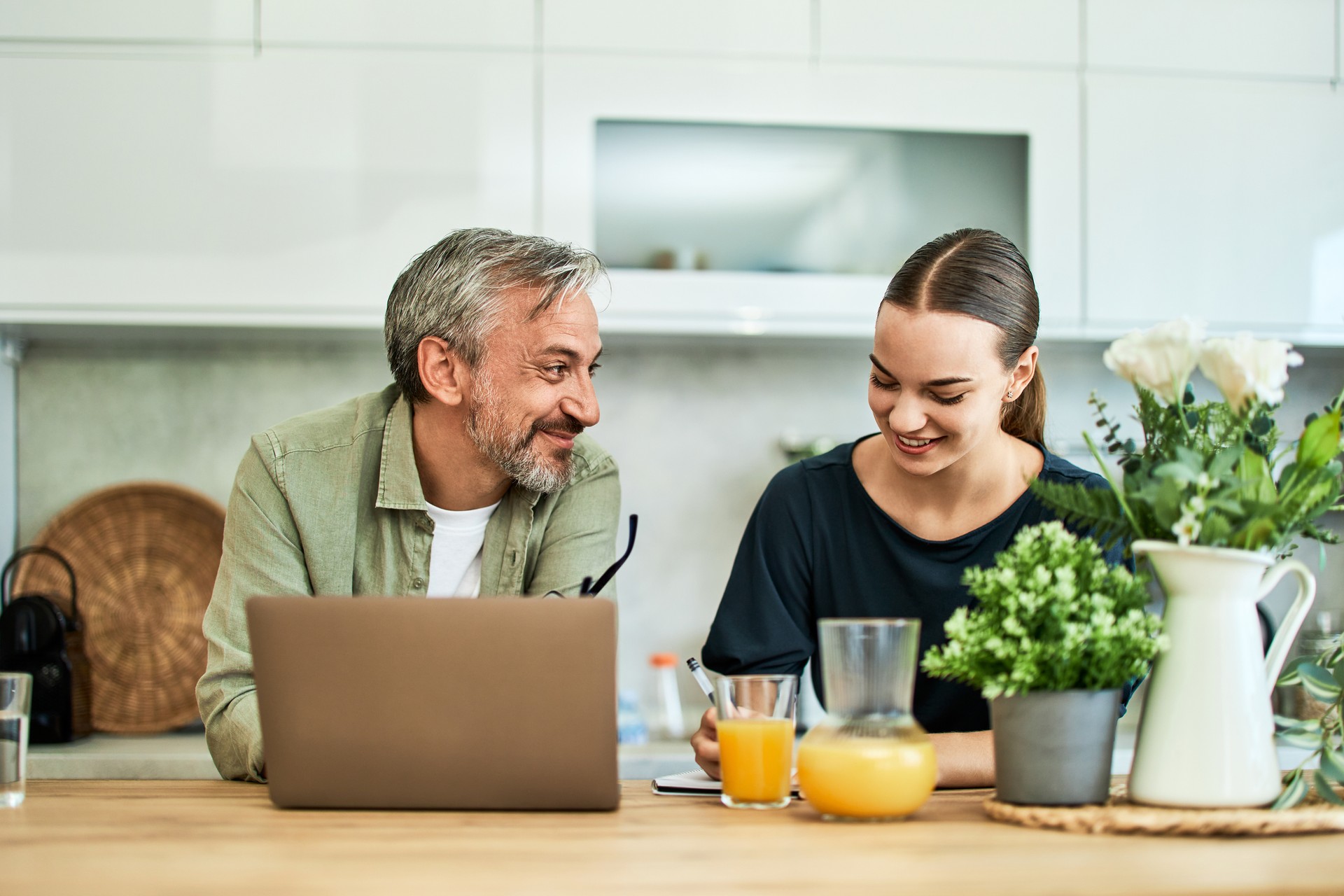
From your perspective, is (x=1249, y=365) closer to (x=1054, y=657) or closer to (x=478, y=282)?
(x=1054, y=657)

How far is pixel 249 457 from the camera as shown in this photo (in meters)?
1.56

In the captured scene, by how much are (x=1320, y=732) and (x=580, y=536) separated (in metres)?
0.93

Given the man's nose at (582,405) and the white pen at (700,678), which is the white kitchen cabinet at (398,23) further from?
the white pen at (700,678)

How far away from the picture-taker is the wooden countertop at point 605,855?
0.73 metres

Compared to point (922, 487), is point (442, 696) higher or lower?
lower

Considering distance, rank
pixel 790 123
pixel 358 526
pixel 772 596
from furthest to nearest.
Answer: pixel 790 123, pixel 358 526, pixel 772 596

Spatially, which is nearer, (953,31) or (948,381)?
(948,381)

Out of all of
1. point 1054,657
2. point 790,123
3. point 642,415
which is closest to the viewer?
point 1054,657

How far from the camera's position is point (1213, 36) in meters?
2.49

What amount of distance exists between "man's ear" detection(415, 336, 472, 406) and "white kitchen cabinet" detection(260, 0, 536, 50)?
0.95 meters

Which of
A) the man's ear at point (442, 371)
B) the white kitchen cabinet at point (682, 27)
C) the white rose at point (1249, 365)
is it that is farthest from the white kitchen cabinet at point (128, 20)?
the white rose at point (1249, 365)

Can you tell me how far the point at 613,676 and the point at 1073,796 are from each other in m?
0.38

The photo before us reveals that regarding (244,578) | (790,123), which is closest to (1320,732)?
(244,578)

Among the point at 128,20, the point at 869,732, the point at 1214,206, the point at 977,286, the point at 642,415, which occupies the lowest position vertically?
the point at 869,732
